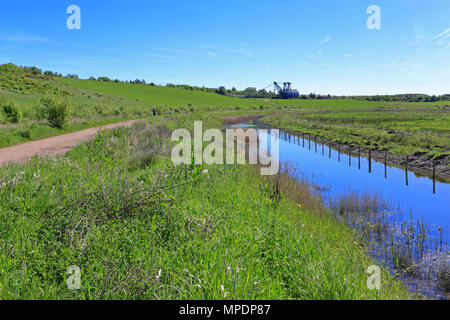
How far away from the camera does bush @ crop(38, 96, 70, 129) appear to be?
2216cm

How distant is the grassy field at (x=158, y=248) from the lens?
3.36m

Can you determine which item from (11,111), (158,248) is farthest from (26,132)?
(158,248)

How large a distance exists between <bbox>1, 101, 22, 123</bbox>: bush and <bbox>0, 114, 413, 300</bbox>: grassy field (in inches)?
890

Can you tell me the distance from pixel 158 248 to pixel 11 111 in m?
27.9

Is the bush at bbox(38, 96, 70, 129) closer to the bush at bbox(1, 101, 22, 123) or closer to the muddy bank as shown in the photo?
the bush at bbox(1, 101, 22, 123)

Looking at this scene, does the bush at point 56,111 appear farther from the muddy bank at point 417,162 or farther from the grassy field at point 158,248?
the muddy bank at point 417,162

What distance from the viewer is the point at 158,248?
4.27 m

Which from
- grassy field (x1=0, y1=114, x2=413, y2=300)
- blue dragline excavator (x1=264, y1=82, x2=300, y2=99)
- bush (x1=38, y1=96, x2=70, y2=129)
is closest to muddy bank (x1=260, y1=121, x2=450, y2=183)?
grassy field (x1=0, y1=114, x2=413, y2=300)

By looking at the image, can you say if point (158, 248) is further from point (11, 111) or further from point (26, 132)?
point (11, 111)

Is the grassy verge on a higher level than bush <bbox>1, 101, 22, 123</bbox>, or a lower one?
lower

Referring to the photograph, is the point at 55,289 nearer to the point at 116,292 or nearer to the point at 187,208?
the point at 116,292

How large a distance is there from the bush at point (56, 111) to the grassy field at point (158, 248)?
17879mm

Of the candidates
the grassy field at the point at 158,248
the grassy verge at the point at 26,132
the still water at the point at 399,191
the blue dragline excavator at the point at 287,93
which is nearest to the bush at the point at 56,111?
the grassy verge at the point at 26,132
